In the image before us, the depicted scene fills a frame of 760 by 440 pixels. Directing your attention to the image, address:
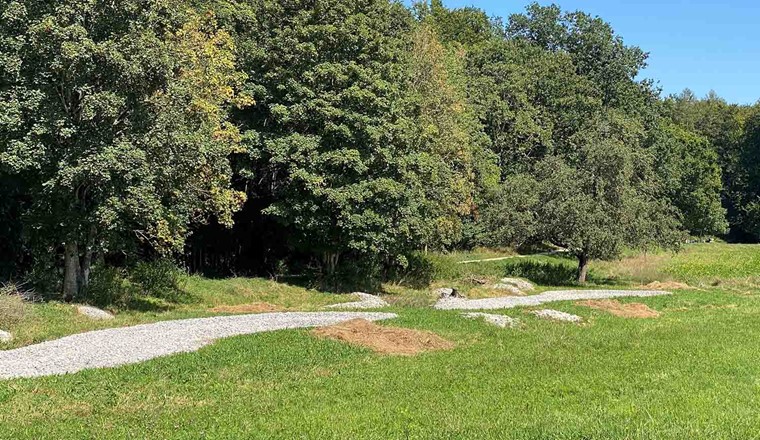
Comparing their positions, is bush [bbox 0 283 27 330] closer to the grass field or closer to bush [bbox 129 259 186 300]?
the grass field

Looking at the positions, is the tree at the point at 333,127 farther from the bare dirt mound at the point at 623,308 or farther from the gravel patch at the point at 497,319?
the gravel patch at the point at 497,319

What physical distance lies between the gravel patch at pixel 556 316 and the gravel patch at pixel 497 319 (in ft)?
5.76

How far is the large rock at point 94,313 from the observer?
63.4 feet

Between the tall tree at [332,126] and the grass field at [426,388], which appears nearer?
the grass field at [426,388]

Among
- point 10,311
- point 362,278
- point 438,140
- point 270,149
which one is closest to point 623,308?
point 362,278

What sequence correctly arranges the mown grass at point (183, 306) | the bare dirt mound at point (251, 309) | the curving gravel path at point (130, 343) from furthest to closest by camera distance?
the bare dirt mound at point (251, 309) → the mown grass at point (183, 306) → the curving gravel path at point (130, 343)

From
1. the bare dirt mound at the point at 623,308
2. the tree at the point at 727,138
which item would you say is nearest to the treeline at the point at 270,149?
the bare dirt mound at the point at 623,308

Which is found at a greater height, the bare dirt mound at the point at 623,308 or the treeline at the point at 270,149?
the treeline at the point at 270,149

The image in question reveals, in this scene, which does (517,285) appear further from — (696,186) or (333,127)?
(696,186)

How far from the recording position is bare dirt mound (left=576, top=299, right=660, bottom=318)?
2400cm

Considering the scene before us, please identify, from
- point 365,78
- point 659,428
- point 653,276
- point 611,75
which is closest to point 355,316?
point 659,428

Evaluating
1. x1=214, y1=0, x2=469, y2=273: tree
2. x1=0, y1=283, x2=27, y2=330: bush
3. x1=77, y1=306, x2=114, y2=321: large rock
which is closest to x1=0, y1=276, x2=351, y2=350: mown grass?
x1=0, y1=283, x2=27, y2=330: bush

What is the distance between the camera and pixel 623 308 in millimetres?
25453

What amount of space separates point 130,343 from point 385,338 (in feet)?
19.4
